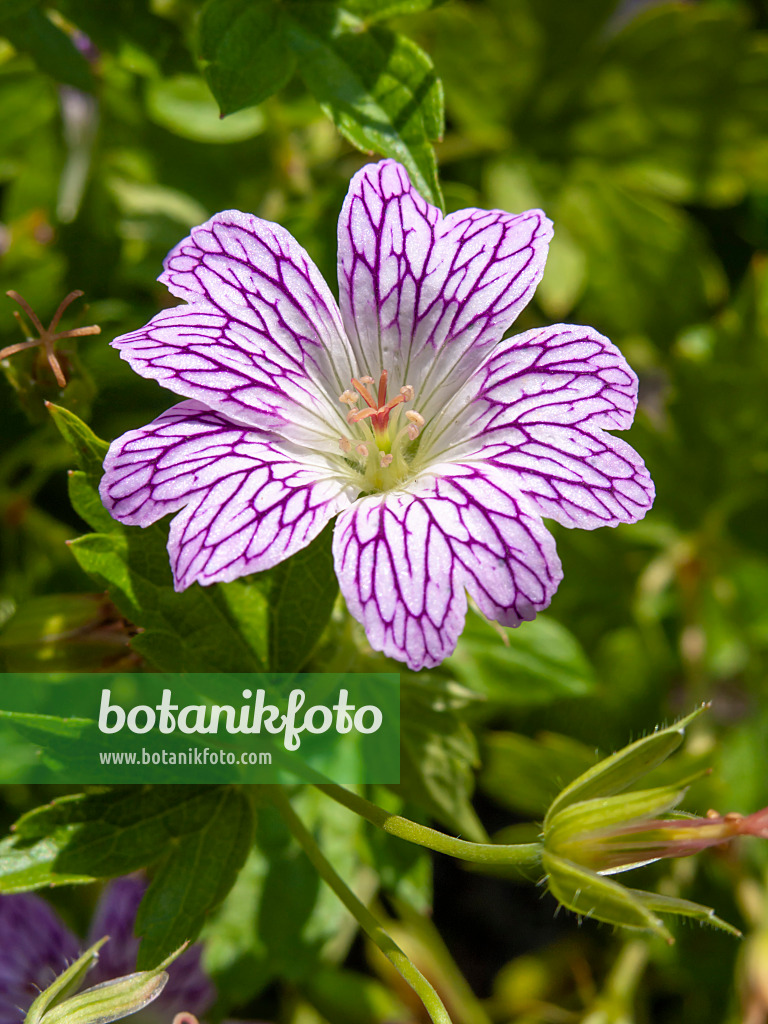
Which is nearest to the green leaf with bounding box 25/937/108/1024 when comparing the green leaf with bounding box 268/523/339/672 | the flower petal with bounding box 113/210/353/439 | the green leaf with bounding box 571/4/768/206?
the green leaf with bounding box 268/523/339/672

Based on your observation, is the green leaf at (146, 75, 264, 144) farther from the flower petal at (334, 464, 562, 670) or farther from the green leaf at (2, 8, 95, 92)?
the flower petal at (334, 464, 562, 670)

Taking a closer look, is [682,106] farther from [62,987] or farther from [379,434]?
[62,987]

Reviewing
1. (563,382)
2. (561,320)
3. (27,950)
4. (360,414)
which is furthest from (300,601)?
(561,320)

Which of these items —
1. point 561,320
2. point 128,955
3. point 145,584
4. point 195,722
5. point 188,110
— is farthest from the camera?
point 561,320

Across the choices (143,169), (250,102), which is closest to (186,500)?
(250,102)

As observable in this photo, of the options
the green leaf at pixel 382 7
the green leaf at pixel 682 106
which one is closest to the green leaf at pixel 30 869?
the green leaf at pixel 382 7

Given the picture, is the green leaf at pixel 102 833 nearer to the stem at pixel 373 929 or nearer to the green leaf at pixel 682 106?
the stem at pixel 373 929
